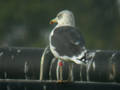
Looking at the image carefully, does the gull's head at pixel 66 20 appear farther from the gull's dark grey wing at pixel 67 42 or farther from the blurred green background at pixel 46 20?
the blurred green background at pixel 46 20

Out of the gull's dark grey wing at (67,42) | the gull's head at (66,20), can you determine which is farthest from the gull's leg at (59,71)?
the gull's head at (66,20)

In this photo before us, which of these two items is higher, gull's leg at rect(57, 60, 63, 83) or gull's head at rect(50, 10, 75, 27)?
gull's head at rect(50, 10, 75, 27)

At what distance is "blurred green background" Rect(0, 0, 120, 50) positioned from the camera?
30.2 metres

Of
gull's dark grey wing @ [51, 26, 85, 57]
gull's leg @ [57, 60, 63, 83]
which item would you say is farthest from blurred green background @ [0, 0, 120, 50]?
gull's leg @ [57, 60, 63, 83]

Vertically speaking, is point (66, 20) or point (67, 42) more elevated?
point (66, 20)

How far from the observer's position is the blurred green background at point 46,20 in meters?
30.2

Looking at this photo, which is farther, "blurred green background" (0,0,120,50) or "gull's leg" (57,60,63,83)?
"blurred green background" (0,0,120,50)

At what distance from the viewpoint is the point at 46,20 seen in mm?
31141

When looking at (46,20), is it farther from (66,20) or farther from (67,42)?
(67,42)

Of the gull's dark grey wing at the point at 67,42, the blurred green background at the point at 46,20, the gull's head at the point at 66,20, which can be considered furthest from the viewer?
the blurred green background at the point at 46,20

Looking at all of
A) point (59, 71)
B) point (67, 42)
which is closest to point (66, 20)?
point (67, 42)

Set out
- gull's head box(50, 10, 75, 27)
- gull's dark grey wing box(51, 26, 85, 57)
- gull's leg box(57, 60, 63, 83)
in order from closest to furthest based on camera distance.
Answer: gull's dark grey wing box(51, 26, 85, 57) → gull's leg box(57, 60, 63, 83) → gull's head box(50, 10, 75, 27)

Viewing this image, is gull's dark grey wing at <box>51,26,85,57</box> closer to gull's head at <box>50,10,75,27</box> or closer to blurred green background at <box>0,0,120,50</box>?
gull's head at <box>50,10,75,27</box>

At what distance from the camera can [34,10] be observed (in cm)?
3216
